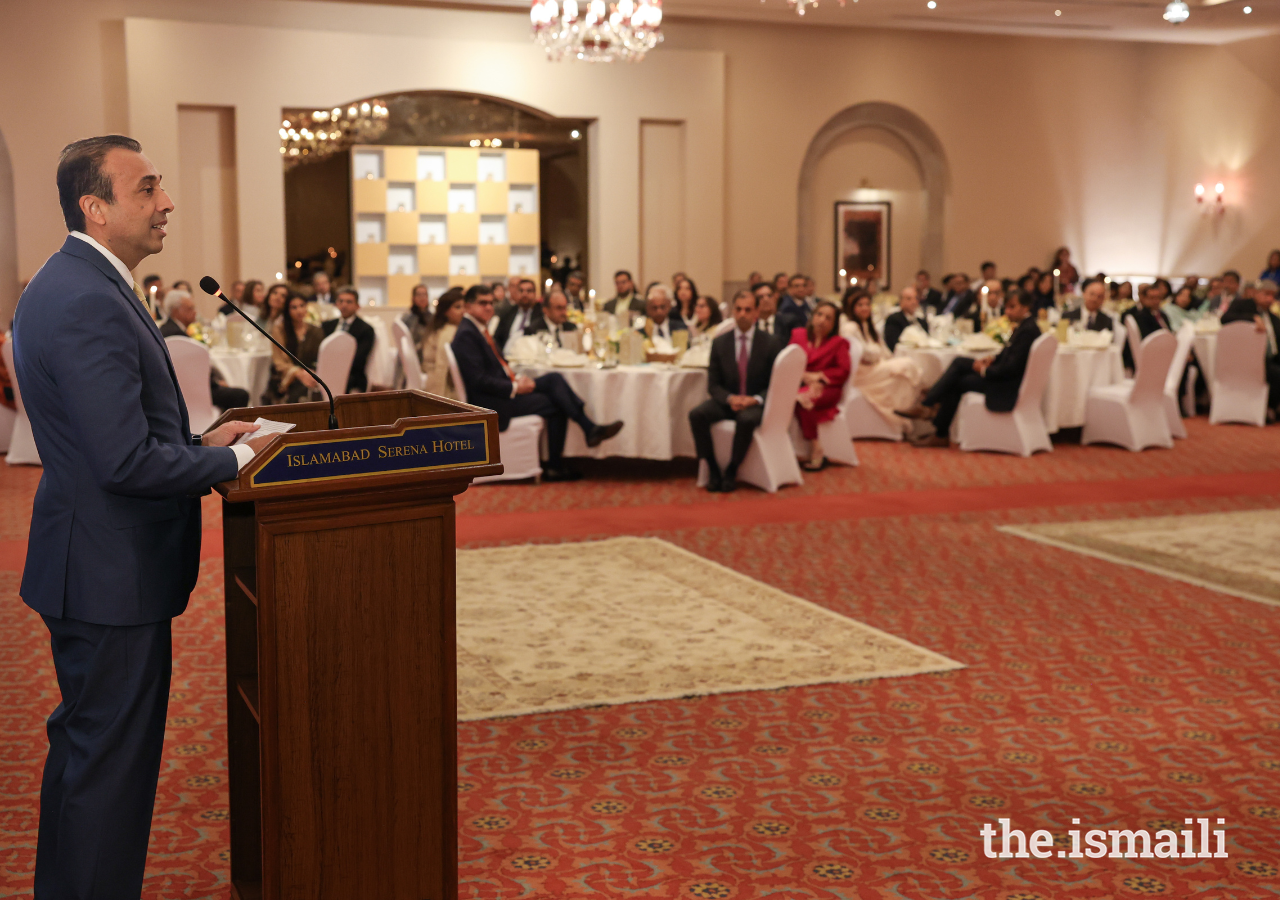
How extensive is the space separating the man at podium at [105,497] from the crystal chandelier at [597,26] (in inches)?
348

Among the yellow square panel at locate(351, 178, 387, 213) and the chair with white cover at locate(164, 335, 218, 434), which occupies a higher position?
the yellow square panel at locate(351, 178, 387, 213)

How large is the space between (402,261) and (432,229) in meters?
0.54

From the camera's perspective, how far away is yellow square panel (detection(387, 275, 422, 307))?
15.9m

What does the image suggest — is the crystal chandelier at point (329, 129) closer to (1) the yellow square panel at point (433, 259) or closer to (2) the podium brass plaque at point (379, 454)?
(1) the yellow square panel at point (433, 259)

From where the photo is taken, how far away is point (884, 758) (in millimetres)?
3643

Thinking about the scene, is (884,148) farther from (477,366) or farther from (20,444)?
(20,444)

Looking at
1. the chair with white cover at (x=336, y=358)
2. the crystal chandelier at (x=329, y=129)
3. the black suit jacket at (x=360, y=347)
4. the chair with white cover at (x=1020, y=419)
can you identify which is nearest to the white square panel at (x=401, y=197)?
the crystal chandelier at (x=329, y=129)

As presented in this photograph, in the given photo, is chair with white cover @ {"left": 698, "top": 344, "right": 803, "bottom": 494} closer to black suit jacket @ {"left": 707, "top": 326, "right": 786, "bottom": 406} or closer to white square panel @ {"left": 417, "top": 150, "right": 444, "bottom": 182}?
black suit jacket @ {"left": 707, "top": 326, "right": 786, "bottom": 406}

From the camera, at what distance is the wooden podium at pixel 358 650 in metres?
2.18

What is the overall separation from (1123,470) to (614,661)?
5693 mm

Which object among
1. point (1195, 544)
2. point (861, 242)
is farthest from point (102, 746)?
point (861, 242)

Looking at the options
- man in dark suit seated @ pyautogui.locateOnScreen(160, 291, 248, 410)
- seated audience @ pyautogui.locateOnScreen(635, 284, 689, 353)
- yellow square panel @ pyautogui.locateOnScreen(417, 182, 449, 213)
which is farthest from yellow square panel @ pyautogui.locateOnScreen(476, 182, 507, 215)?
man in dark suit seated @ pyautogui.locateOnScreen(160, 291, 248, 410)

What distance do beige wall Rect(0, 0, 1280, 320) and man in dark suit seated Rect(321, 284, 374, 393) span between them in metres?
4.31

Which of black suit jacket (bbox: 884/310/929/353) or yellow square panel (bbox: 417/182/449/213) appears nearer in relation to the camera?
black suit jacket (bbox: 884/310/929/353)
